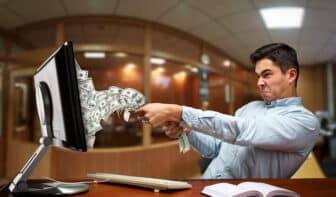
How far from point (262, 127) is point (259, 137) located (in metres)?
0.03

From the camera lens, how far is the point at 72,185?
0.70 meters

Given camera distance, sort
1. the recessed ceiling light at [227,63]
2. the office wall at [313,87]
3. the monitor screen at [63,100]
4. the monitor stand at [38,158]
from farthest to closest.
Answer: the recessed ceiling light at [227,63]
the office wall at [313,87]
the monitor stand at [38,158]
the monitor screen at [63,100]

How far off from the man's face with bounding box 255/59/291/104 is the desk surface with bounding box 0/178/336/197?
0.31 m

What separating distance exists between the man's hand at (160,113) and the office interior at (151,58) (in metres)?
0.46

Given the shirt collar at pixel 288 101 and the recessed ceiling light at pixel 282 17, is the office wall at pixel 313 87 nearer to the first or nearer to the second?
the shirt collar at pixel 288 101

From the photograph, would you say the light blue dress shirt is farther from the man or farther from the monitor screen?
the monitor screen

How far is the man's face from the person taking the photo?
85 centimetres

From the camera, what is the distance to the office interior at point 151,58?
1.14m

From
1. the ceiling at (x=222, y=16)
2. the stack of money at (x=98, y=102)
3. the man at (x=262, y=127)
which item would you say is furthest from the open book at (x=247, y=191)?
the ceiling at (x=222, y=16)

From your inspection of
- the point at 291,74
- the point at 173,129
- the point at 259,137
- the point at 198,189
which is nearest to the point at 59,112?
the point at 173,129

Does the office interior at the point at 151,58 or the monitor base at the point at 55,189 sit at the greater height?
the office interior at the point at 151,58

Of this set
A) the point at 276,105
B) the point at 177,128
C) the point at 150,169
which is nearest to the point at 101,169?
the point at 150,169

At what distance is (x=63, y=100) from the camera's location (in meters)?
0.56

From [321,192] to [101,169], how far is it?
3.05 ft
